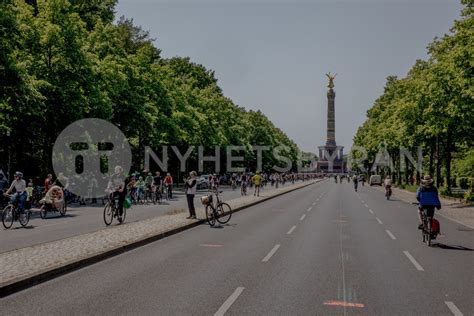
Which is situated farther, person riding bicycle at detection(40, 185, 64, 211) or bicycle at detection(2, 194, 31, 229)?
person riding bicycle at detection(40, 185, 64, 211)

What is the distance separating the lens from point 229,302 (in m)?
7.09

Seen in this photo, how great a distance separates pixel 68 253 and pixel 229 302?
468cm

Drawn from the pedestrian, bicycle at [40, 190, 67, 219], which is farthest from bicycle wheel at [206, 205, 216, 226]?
bicycle at [40, 190, 67, 219]

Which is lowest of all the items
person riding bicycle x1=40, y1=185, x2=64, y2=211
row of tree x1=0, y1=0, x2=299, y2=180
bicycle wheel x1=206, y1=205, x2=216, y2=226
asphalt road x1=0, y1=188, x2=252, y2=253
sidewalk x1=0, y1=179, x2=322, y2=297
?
asphalt road x1=0, y1=188, x2=252, y2=253

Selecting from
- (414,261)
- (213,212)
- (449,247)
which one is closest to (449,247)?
(449,247)

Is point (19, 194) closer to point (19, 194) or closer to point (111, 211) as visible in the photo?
point (19, 194)

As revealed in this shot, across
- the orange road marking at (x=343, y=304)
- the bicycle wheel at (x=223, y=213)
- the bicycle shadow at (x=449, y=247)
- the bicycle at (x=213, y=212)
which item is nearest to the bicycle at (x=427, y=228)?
the bicycle shadow at (x=449, y=247)

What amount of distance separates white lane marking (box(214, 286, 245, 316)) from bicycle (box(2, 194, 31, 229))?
10.8m

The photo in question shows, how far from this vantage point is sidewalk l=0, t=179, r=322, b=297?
8039 millimetres

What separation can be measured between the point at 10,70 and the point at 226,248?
1525cm

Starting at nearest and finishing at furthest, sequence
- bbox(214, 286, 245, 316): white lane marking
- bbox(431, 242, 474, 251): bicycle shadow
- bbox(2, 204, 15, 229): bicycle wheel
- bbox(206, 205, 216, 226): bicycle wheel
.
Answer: bbox(214, 286, 245, 316): white lane marking → bbox(431, 242, 474, 251): bicycle shadow → bbox(2, 204, 15, 229): bicycle wheel → bbox(206, 205, 216, 226): bicycle wheel

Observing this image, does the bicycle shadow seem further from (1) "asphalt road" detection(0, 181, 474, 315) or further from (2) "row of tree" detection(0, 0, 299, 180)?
(2) "row of tree" detection(0, 0, 299, 180)

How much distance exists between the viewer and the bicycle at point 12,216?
15930 millimetres

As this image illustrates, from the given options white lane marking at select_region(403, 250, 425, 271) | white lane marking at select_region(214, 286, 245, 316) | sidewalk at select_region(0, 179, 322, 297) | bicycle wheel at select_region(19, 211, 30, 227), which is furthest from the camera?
bicycle wheel at select_region(19, 211, 30, 227)
